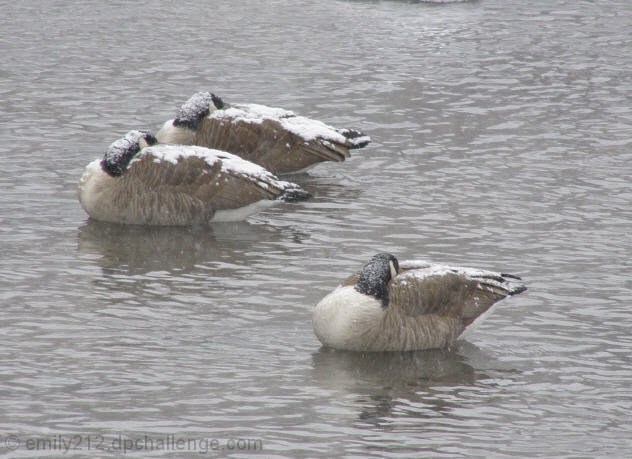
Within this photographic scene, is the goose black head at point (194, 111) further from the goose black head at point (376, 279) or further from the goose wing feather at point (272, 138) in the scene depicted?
the goose black head at point (376, 279)

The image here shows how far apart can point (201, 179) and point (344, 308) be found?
5.21 metres

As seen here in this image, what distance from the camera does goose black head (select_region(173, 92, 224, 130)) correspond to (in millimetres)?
18234

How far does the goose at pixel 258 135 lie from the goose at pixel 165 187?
6.57 feet

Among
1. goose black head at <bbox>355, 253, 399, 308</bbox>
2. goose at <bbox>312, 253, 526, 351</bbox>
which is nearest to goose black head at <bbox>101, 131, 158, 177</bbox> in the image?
goose at <bbox>312, 253, 526, 351</bbox>

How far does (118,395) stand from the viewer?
33.1ft

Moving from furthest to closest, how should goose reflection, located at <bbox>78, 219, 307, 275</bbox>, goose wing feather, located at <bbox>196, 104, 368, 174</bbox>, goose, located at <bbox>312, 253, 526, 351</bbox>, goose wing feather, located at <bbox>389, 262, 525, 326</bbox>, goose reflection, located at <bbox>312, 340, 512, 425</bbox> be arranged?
1. goose wing feather, located at <bbox>196, 104, 368, 174</bbox>
2. goose reflection, located at <bbox>78, 219, 307, 275</bbox>
3. goose wing feather, located at <bbox>389, 262, 525, 326</bbox>
4. goose, located at <bbox>312, 253, 526, 351</bbox>
5. goose reflection, located at <bbox>312, 340, 512, 425</bbox>

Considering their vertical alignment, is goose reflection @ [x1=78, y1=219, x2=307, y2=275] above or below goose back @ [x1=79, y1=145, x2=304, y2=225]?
A: below

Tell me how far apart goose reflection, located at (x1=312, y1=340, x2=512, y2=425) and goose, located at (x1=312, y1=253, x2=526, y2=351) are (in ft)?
0.41

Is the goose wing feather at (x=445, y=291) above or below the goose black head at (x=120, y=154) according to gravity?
below

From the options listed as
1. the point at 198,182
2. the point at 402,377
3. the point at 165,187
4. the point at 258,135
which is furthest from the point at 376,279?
the point at 258,135

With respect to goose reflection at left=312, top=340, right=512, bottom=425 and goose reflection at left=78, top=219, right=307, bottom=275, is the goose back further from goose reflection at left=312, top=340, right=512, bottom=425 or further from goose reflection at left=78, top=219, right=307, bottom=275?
goose reflection at left=312, top=340, right=512, bottom=425

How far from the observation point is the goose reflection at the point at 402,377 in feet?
33.2

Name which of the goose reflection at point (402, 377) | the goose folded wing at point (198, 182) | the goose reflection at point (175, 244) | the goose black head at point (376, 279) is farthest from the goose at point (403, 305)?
the goose folded wing at point (198, 182)

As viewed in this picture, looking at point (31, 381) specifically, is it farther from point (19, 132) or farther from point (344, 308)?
point (19, 132)
